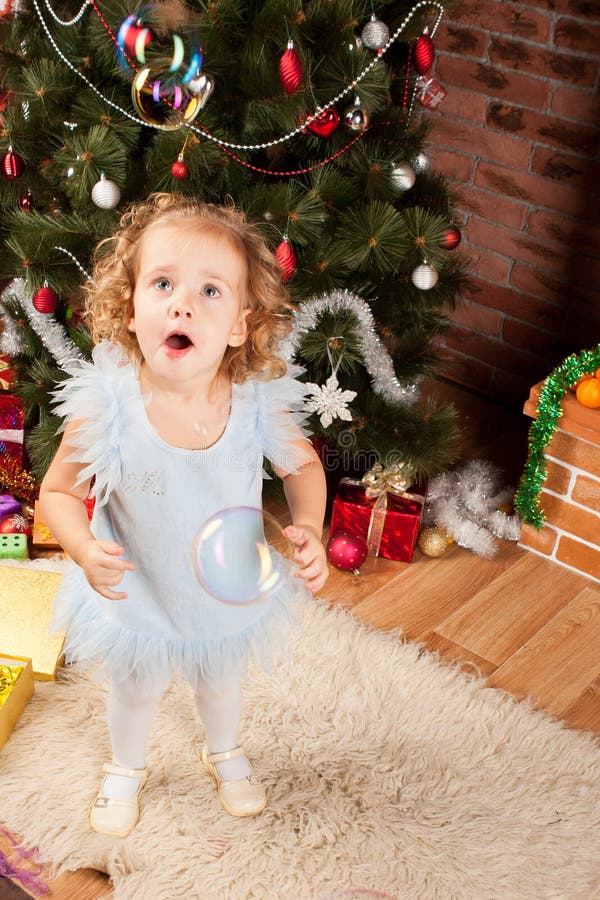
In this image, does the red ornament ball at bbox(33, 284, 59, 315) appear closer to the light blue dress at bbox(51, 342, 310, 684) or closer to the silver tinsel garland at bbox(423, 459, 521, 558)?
the light blue dress at bbox(51, 342, 310, 684)

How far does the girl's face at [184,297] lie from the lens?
41.3 inches

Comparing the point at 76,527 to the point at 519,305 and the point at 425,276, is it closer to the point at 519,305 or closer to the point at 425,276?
the point at 425,276

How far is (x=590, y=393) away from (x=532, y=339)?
64 cm

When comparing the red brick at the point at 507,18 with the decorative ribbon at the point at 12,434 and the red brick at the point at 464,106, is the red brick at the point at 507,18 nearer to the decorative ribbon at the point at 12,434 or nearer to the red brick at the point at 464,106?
the red brick at the point at 464,106

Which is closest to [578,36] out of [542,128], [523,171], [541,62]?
[541,62]

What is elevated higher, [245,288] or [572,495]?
[245,288]

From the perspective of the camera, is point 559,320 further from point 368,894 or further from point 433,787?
point 368,894

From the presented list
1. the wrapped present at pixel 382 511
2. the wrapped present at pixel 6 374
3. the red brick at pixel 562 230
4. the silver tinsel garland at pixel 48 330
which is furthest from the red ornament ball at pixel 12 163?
the red brick at pixel 562 230

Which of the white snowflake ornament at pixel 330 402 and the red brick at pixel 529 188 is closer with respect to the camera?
the white snowflake ornament at pixel 330 402

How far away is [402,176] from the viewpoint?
5.50ft

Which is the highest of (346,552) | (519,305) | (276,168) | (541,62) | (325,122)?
(541,62)

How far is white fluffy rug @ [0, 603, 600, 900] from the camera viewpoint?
4.31ft

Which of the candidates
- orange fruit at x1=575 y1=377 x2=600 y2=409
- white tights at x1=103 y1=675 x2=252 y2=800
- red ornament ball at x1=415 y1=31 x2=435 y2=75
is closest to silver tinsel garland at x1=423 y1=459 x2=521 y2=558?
orange fruit at x1=575 y1=377 x2=600 y2=409

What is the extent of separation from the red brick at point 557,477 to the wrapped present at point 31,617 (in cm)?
100
